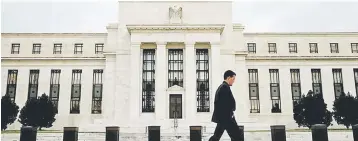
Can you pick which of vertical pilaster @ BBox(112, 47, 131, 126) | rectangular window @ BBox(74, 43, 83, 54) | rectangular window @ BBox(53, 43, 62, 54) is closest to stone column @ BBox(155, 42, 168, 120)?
vertical pilaster @ BBox(112, 47, 131, 126)

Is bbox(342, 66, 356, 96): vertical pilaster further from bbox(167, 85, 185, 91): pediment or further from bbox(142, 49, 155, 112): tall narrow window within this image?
bbox(142, 49, 155, 112): tall narrow window

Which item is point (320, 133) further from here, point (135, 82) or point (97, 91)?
point (97, 91)

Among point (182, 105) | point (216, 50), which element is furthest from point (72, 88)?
point (216, 50)

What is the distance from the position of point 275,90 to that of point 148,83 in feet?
37.0

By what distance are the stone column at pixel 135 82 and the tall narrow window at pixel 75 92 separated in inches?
243

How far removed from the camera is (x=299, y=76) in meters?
33.0

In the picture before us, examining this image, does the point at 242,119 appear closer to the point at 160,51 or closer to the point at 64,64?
the point at 160,51

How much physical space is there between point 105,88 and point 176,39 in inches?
281

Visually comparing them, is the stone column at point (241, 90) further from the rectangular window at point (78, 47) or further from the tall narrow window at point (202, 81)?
the rectangular window at point (78, 47)

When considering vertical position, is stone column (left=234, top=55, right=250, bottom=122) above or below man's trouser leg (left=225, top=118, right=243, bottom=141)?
above

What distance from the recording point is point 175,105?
28797mm

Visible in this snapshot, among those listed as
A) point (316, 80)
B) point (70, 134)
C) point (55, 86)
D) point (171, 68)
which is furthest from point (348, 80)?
point (70, 134)

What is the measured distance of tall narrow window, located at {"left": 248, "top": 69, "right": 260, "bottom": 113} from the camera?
107ft

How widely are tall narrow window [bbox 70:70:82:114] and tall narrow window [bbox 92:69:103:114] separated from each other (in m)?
1.26
